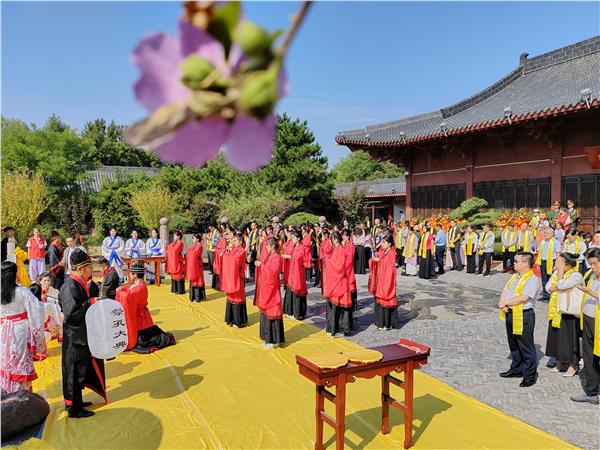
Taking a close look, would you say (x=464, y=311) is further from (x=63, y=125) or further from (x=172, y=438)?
(x=63, y=125)

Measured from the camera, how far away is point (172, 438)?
13.5 ft

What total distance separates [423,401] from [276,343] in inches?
103

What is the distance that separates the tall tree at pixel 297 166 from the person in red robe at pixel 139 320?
13009 millimetres

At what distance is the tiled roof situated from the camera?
13.1 m

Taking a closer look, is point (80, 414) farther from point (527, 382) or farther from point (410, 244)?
point (410, 244)

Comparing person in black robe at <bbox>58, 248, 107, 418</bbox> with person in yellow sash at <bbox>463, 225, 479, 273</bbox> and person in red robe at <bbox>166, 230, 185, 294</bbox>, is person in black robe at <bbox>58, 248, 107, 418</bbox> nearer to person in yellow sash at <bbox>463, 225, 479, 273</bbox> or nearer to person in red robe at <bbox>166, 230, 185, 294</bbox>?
person in red robe at <bbox>166, 230, 185, 294</bbox>

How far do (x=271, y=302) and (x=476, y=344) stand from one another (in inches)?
126

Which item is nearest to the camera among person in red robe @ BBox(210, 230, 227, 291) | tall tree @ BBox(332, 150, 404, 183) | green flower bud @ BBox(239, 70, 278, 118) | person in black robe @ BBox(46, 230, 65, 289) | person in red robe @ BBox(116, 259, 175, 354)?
green flower bud @ BBox(239, 70, 278, 118)

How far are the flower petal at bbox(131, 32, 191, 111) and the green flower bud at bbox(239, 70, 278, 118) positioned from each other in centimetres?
8

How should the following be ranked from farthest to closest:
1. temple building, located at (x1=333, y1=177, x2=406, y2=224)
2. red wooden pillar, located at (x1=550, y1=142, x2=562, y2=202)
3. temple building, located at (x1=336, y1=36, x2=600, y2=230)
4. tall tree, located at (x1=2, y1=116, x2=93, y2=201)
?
temple building, located at (x1=333, y1=177, x2=406, y2=224) → tall tree, located at (x1=2, y1=116, x2=93, y2=201) → red wooden pillar, located at (x1=550, y1=142, x2=562, y2=202) → temple building, located at (x1=336, y1=36, x2=600, y2=230)

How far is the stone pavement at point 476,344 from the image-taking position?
441 centimetres

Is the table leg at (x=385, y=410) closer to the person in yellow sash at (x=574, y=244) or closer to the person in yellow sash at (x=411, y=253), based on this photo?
the person in yellow sash at (x=574, y=244)

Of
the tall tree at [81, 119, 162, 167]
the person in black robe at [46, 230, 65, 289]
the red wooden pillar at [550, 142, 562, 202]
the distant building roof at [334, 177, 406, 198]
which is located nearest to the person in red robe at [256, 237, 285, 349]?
the person in black robe at [46, 230, 65, 289]

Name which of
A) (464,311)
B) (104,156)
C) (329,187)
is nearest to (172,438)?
(464,311)
